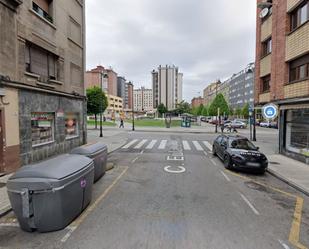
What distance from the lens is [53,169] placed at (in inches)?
170

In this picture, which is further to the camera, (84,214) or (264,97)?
(264,97)

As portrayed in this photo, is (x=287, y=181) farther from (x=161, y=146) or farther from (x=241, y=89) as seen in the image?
(x=241, y=89)

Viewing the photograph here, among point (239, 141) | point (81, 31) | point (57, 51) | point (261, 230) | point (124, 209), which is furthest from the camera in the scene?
point (81, 31)

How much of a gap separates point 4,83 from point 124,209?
6.91 metres

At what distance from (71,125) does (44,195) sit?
37.8 feet

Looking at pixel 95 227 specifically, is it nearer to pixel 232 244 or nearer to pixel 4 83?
pixel 232 244

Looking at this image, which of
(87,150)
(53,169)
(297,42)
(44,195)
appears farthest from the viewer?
(297,42)

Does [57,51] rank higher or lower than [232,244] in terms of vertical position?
higher

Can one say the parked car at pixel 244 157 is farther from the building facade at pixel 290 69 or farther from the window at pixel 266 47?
the window at pixel 266 47

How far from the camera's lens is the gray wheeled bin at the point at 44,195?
4.06 meters

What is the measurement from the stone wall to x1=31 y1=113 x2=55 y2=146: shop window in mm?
229

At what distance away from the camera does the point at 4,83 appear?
8.36 metres

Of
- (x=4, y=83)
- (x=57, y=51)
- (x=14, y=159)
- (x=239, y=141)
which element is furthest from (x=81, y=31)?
(x=239, y=141)

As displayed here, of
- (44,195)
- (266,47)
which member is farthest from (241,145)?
(266,47)
